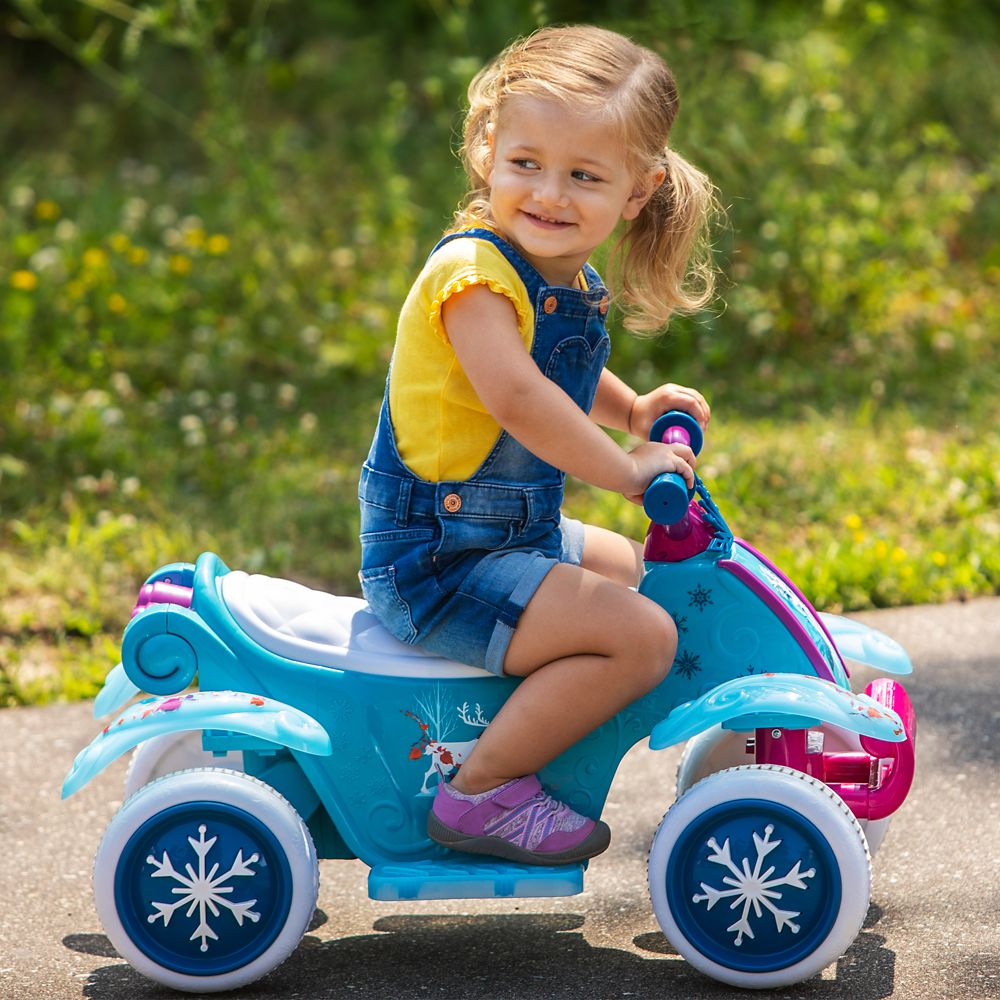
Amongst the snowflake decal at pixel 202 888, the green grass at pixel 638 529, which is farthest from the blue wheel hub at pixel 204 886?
the green grass at pixel 638 529

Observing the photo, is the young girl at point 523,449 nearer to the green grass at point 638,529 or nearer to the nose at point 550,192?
the nose at point 550,192

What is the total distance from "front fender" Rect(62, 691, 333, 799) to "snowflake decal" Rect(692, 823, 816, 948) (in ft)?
2.01

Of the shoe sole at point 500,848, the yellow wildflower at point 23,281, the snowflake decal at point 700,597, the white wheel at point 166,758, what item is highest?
the yellow wildflower at point 23,281

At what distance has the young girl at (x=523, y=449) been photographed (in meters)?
2.29

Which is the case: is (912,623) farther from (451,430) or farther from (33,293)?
(33,293)

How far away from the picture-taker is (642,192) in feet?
8.02

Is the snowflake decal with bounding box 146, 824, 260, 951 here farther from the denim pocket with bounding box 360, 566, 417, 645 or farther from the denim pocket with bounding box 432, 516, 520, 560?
the denim pocket with bounding box 432, 516, 520, 560

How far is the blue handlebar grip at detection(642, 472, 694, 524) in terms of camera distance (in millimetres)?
2252

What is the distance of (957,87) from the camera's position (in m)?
7.09

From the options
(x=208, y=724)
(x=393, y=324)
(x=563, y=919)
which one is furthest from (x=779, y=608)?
(x=393, y=324)

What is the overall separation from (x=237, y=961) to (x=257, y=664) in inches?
17.6

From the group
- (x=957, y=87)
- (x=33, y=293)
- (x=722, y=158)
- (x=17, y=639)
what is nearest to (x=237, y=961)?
(x=17, y=639)

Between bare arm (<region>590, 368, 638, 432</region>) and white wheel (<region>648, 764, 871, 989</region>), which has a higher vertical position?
bare arm (<region>590, 368, 638, 432</region>)

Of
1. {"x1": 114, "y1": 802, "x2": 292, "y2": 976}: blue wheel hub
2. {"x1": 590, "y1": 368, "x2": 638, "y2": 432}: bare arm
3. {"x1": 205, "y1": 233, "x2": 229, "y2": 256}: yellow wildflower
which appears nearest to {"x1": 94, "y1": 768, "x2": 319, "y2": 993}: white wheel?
{"x1": 114, "y1": 802, "x2": 292, "y2": 976}: blue wheel hub
